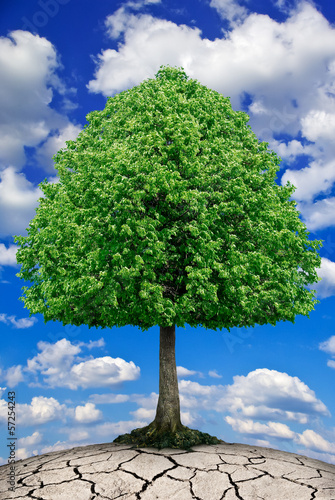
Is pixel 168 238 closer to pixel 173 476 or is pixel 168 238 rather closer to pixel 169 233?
pixel 169 233

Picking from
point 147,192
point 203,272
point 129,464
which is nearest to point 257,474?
point 129,464

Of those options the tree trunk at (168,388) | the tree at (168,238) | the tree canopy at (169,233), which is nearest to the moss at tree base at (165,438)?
the tree at (168,238)

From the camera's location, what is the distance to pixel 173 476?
11.8m

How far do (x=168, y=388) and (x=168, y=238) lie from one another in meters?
6.04

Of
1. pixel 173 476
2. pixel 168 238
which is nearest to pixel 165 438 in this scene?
pixel 173 476

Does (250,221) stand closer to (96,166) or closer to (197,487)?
(96,166)

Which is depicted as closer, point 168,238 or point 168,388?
point 168,238

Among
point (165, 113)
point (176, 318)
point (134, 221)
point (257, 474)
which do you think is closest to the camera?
point (257, 474)

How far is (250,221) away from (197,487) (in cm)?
848

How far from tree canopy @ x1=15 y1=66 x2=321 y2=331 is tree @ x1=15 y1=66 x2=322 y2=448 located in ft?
0.15

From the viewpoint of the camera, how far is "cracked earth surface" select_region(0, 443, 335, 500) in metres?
11.0

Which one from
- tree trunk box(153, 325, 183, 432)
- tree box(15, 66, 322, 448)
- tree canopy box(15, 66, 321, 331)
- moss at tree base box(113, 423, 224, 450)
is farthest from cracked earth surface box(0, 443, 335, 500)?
tree canopy box(15, 66, 321, 331)

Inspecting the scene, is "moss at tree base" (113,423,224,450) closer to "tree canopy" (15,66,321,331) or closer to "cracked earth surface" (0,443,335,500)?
"cracked earth surface" (0,443,335,500)

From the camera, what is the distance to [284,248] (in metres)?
15.9
